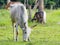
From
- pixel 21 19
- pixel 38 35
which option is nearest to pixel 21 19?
pixel 21 19

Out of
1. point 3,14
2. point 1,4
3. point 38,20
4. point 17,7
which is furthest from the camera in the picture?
point 1,4

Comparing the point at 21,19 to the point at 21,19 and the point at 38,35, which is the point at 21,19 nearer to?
the point at 21,19

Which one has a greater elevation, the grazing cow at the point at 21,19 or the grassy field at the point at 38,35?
the grazing cow at the point at 21,19

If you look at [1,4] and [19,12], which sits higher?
[19,12]

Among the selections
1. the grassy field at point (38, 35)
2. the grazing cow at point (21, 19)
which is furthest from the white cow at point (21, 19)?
the grassy field at point (38, 35)

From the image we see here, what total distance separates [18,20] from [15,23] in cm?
74

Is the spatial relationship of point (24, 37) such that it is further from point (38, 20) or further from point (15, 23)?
point (38, 20)

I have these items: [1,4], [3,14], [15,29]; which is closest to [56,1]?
[1,4]

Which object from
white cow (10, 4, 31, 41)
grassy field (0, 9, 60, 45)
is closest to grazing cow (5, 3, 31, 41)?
white cow (10, 4, 31, 41)

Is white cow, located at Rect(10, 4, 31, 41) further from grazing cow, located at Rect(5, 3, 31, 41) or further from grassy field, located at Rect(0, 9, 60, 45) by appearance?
grassy field, located at Rect(0, 9, 60, 45)

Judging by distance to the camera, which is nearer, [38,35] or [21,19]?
[21,19]

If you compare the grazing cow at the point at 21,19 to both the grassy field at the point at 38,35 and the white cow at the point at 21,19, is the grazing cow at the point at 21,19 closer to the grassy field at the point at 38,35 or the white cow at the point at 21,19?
the white cow at the point at 21,19

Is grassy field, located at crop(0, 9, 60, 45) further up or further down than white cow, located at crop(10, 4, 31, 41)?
further down

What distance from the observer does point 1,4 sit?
4538 centimetres
